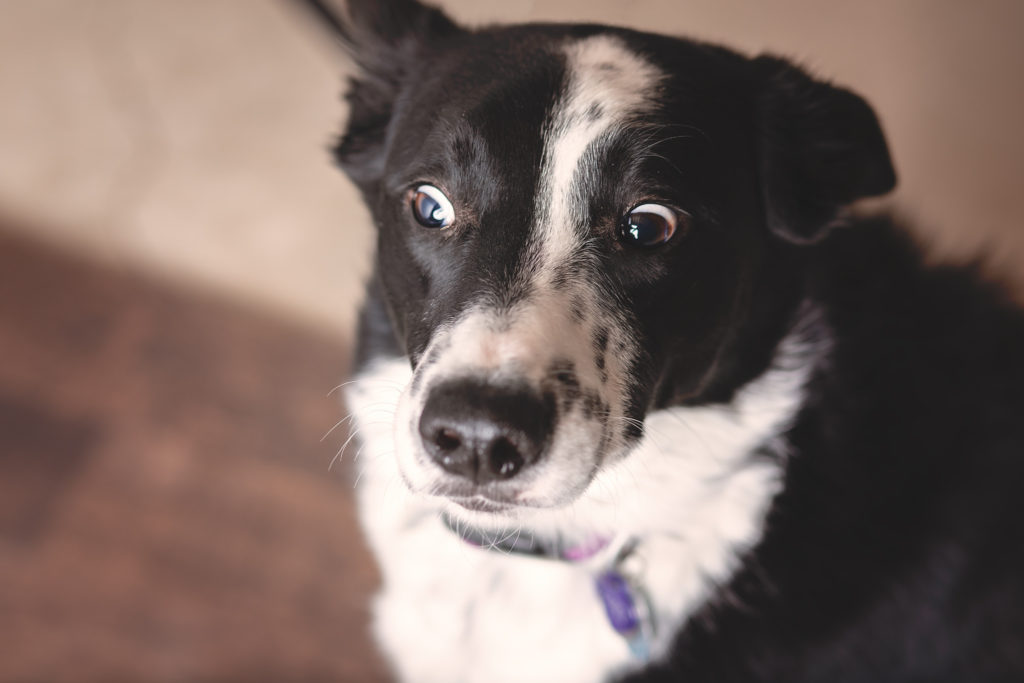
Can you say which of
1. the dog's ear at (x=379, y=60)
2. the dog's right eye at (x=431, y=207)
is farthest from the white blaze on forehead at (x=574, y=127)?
the dog's ear at (x=379, y=60)

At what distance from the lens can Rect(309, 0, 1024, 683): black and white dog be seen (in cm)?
120

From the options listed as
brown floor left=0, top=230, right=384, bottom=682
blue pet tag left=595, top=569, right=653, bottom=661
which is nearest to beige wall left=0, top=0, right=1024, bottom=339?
brown floor left=0, top=230, right=384, bottom=682

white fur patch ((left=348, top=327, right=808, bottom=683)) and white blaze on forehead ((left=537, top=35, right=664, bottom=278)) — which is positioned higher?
white blaze on forehead ((left=537, top=35, right=664, bottom=278))

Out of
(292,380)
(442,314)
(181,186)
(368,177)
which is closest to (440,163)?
(442,314)

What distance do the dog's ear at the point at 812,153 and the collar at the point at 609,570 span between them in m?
0.67

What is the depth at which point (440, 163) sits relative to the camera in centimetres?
123

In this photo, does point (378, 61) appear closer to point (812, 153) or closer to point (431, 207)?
point (431, 207)

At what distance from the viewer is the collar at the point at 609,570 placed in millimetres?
1456

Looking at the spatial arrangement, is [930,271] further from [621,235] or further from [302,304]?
[302,304]

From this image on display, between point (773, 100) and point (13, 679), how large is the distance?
2.29 m

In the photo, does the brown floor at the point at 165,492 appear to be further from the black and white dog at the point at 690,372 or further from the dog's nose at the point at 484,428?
the dog's nose at the point at 484,428

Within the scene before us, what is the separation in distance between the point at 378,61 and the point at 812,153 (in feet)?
2.72

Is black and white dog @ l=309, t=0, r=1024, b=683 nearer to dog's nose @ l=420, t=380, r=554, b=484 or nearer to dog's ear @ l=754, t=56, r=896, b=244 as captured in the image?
dog's ear @ l=754, t=56, r=896, b=244

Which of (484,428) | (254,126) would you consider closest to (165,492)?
(254,126)
